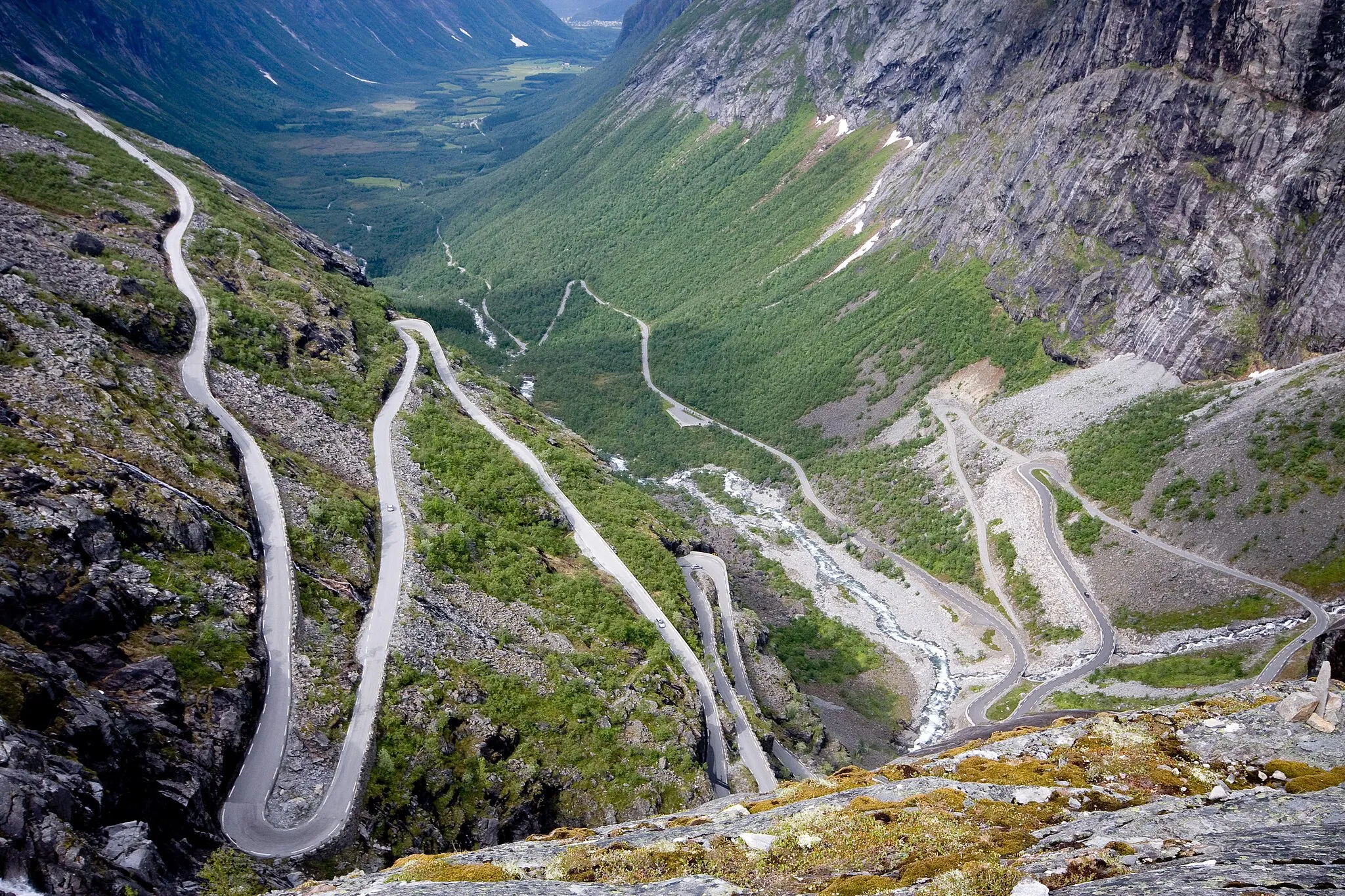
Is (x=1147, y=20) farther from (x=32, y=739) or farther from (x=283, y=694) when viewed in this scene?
(x=32, y=739)

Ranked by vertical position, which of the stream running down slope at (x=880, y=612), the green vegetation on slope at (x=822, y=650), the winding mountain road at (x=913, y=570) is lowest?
the green vegetation on slope at (x=822, y=650)

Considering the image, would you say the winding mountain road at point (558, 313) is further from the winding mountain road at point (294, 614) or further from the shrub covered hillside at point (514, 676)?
the shrub covered hillside at point (514, 676)

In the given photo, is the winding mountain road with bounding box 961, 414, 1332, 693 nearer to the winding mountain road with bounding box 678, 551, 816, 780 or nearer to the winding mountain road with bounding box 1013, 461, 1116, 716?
the winding mountain road with bounding box 1013, 461, 1116, 716

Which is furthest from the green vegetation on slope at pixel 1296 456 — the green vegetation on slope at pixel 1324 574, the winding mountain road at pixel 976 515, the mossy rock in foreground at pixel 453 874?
the mossy rock in foreground at pixel 453 874

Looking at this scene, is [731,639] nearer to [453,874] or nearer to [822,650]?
[822,650]

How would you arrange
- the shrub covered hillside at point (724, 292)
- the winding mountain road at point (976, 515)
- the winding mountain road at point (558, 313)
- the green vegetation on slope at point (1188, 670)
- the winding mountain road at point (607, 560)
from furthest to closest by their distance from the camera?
the winding mountain road at point (558, 313)
the shrub covered hillside at point (724, 292)
the winding mountain road at point (976, 515)
the green vegetation on slope at point (1188, 670)
the winding mountain road at point (607, 560)

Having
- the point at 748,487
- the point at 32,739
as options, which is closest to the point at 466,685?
the point at 32,739

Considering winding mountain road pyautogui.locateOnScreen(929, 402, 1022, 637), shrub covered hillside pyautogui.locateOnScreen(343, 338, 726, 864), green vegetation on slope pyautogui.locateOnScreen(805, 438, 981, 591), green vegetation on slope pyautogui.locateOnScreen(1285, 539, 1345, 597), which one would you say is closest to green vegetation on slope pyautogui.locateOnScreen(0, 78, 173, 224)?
Result: shrub covered hillside pyautogui.locateOnScreen(343, 338, 726, 864)
